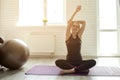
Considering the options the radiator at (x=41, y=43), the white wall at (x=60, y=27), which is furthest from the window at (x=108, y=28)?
the radiator at (x=41, y=43)

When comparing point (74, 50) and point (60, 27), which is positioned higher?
point (60, 27)

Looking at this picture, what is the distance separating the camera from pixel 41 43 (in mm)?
6617

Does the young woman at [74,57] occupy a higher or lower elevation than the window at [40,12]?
lower

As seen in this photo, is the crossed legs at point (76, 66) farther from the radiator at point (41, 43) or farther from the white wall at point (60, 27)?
the white wall at point (60, 27)

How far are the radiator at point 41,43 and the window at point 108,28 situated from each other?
1435 mm

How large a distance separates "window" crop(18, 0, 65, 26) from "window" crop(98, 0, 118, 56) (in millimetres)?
1178

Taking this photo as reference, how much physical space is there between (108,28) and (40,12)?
80.2 inches

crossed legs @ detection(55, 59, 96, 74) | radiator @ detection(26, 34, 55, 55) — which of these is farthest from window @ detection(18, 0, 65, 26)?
crossed legs @ detection(55, 59, 96, 74)

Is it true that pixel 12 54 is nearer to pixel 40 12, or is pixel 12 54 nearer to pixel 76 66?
pixel 76 66

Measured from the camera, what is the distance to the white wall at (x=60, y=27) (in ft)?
22.0

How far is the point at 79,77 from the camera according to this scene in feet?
11.7

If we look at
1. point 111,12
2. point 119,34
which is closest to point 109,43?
point 119,34

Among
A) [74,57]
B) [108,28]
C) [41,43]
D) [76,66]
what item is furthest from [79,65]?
[108,28]

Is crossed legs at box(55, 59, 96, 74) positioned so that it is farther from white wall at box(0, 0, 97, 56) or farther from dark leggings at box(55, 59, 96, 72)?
white wall at box(0, 0, 97, 56)
